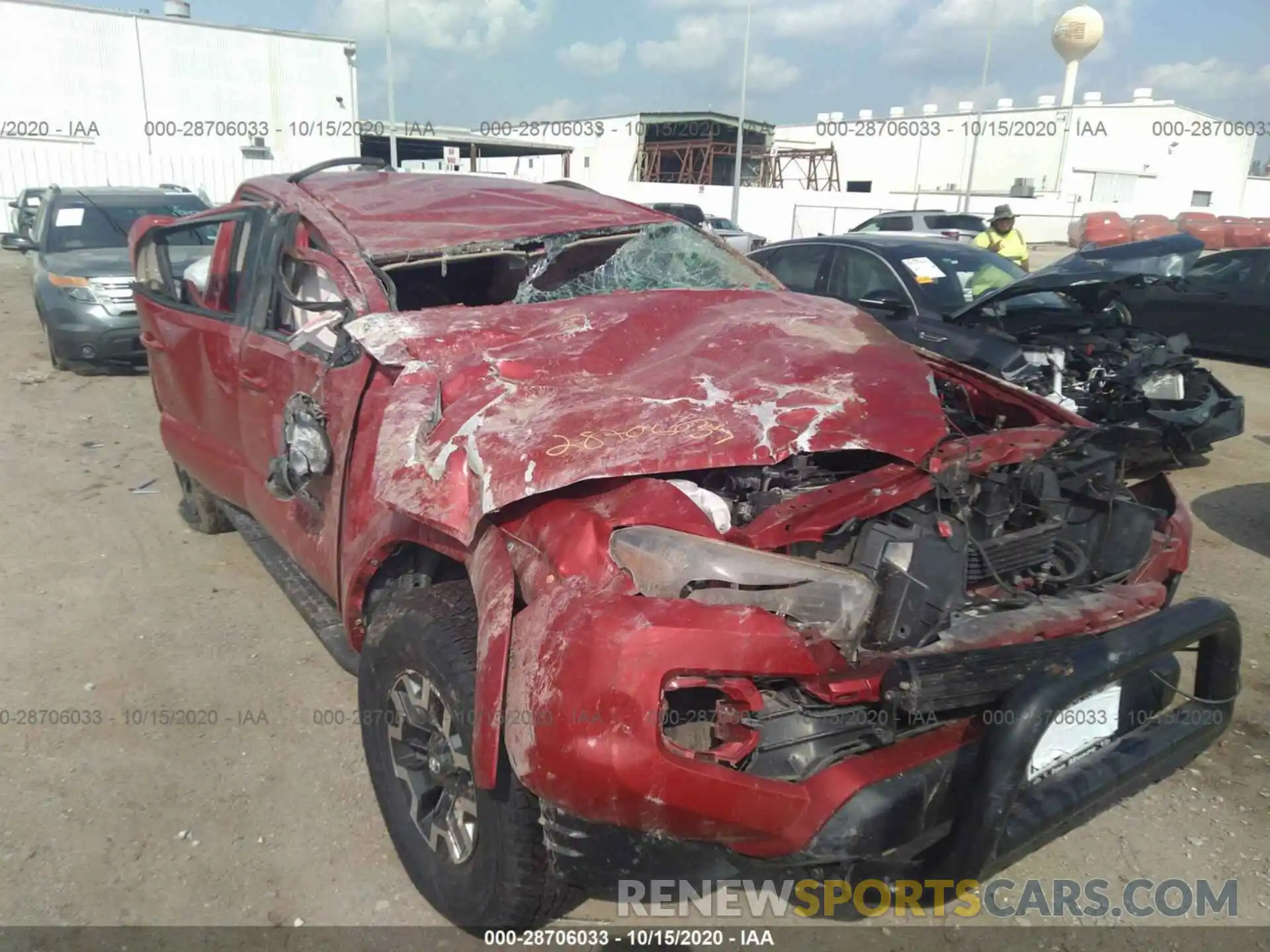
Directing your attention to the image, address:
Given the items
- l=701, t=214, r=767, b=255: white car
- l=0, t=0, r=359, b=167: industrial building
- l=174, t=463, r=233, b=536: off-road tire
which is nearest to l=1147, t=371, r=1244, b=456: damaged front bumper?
l=174, t=463, r=233, b=536: off-road tire

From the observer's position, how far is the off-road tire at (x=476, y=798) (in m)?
2.05

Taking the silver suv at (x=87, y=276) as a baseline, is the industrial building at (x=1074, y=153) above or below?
above

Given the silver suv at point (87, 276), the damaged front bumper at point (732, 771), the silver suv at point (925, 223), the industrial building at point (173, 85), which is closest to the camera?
the damaged front bumper at point (732, 771)

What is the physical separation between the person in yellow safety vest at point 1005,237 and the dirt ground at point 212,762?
6.01 meters

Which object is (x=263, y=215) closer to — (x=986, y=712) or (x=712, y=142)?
(x=986, y=712)

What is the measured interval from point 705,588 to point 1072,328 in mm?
5612

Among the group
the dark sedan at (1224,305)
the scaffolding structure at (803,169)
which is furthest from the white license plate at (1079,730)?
the scaffolding structure at (803,169)

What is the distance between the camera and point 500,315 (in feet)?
10.0

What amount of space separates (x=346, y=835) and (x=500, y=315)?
5.67 ft

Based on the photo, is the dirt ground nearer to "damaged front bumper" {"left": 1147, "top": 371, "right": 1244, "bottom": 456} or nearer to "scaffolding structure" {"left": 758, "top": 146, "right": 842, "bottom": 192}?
"damaged front bumper" {"left": 1147, "top": 371, "right": 1244, "bottom": 456}

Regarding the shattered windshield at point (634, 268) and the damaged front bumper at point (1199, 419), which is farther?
the damaged front bumper at point (1199, 419)

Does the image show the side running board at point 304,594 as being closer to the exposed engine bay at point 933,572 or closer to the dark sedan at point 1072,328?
the exposed engine bay at point 933,572

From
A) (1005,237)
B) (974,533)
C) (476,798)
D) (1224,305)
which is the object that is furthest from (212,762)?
(1224,305)

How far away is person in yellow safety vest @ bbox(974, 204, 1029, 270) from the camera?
10.5 meters
